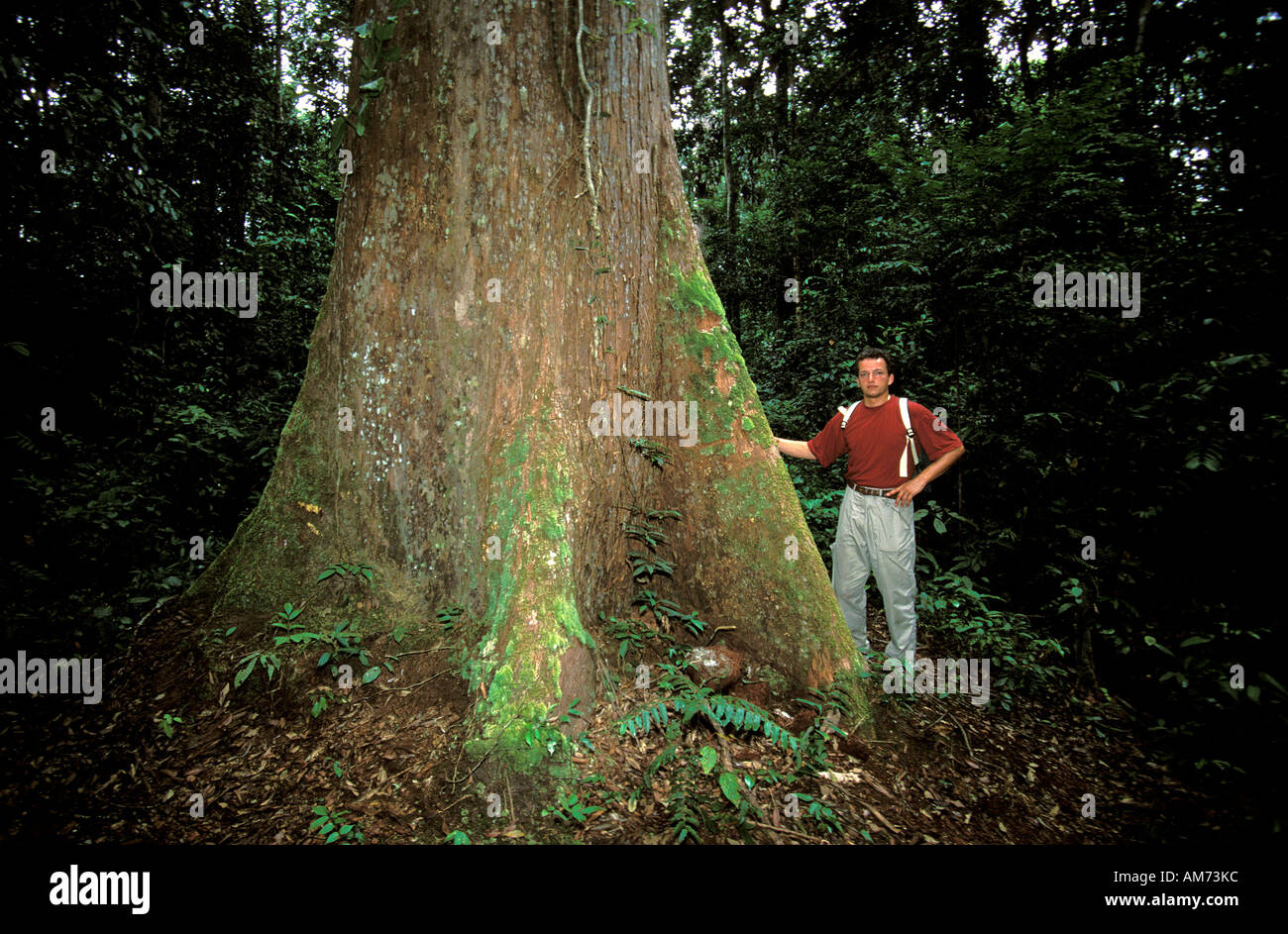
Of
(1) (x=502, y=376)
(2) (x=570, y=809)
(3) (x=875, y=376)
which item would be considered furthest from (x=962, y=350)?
(2) (x=570, y=809)

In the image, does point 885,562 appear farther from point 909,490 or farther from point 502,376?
point 502,376

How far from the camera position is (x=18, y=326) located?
5.65m

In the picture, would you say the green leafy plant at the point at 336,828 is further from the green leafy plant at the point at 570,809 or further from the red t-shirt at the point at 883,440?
the red t-shirt at the point at 883,440

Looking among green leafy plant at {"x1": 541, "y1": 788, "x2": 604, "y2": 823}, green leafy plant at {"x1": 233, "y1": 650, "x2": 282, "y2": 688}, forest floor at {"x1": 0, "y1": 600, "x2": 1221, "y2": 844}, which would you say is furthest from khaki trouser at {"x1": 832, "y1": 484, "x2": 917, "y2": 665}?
green leafy plant at {"x1": 233, "y1": 650, "x2": 282, "y2": 688}

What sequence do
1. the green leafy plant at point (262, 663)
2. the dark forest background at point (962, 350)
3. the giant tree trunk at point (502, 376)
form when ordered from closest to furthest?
1. the green leafy plant at point (262, 663)
2. the giant tree trunk at point (502, 376)
3. the dark forest background at point (962, 350)

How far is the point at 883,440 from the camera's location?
4.25m

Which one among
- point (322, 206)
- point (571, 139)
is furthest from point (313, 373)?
point (322, 206)

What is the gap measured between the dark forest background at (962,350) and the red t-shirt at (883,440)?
145cm

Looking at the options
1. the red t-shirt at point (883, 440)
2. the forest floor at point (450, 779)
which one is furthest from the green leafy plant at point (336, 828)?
the red t-shirt at point (883, 440)

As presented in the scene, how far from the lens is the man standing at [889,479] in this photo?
4.18 meters

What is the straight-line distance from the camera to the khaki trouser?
4.22 m

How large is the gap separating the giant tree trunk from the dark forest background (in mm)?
2116

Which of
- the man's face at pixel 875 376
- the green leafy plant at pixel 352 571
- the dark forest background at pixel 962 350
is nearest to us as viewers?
the green leafy plant at pixel 352 571
